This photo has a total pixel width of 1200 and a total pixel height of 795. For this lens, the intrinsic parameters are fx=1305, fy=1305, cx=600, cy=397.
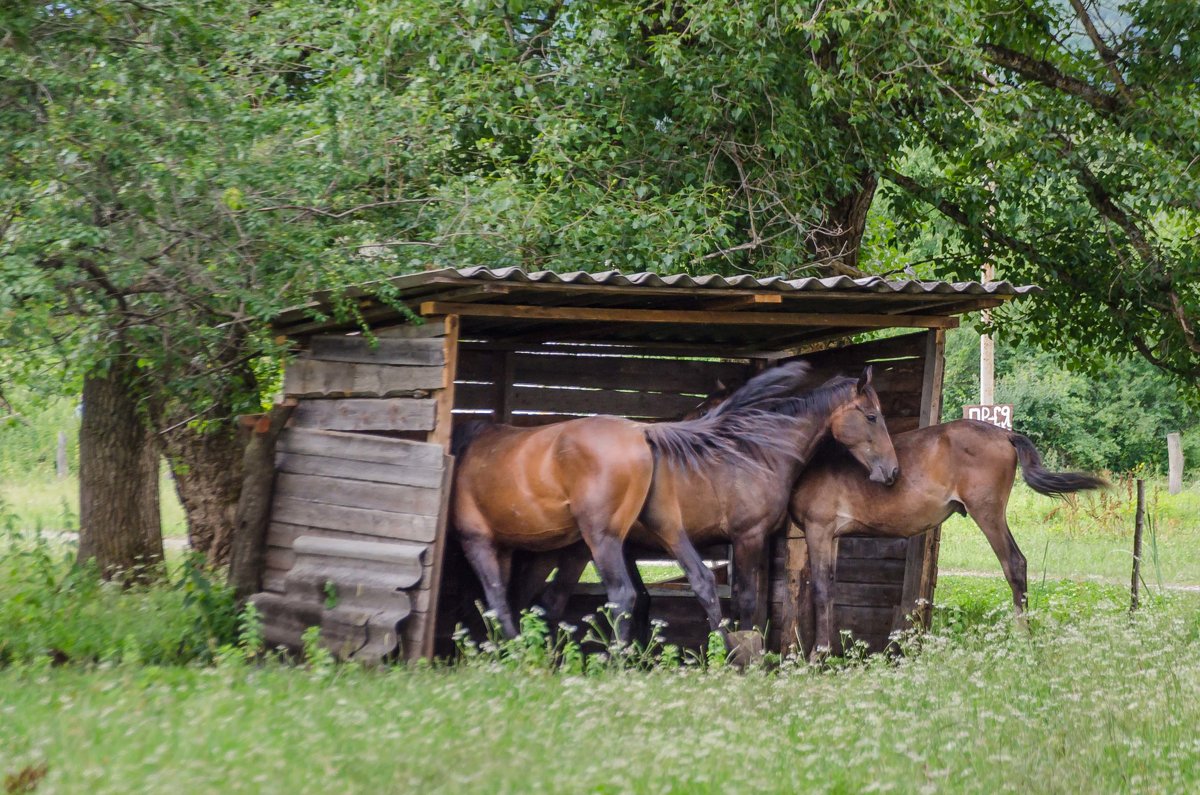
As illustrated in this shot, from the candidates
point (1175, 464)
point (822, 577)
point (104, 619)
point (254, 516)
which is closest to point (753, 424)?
point (822, 577)

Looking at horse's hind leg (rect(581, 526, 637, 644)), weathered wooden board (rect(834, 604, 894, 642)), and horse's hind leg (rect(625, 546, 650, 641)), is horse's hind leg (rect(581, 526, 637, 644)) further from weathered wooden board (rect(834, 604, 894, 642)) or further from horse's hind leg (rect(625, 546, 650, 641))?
weathered wooden board (rect(834, 604, 894, 642))

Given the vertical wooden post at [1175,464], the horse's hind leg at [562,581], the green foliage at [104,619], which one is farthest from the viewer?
the vertical wooden post at [1175,464]

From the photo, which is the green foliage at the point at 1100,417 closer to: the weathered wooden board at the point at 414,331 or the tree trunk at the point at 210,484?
the tree trunk at the point at 210,484

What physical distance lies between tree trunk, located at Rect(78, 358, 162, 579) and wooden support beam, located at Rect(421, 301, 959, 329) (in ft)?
14.5

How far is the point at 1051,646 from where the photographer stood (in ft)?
25.5

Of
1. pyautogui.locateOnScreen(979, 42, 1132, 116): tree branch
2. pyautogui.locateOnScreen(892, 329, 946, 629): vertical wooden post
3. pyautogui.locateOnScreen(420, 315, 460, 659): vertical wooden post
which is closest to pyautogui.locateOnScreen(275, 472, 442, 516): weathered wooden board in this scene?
pyautogui.locateOnScreen(420, 315, 460, 659): vertical wooden post

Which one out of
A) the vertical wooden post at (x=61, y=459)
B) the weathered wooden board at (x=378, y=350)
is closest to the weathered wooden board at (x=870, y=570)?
the weathered wooden board at (x=378, y=350)

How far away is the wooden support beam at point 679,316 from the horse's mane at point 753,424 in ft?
1.50

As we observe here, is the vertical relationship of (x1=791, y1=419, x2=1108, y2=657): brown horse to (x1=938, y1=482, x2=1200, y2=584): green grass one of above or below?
above

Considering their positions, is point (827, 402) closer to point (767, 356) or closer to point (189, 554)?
point (767, 356)

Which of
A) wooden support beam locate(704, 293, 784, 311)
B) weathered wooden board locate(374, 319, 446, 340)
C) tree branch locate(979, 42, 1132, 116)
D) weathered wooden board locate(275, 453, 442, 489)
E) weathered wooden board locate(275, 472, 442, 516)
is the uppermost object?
tree branch locate(979, 42, 1132, 116)

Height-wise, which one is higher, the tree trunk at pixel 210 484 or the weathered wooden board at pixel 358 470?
the weathered wooden board at pixel 358 470

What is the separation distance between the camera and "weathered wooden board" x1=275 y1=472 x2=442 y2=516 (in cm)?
843

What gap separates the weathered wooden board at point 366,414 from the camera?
28.3 feet
